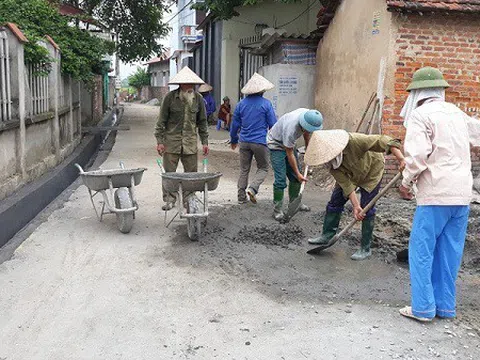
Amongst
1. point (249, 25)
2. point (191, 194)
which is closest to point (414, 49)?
point (191, 194)

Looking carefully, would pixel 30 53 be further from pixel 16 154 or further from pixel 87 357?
pixel 87 357

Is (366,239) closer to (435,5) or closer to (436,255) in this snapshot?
(436,255)

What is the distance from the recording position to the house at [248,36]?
15.6 meters

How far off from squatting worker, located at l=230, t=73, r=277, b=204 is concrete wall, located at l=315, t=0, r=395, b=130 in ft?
7.01

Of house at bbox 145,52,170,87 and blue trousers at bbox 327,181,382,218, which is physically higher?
house at bbox 145,52,170,87

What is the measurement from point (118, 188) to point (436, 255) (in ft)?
12.2

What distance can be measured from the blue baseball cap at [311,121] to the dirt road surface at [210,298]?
125cm

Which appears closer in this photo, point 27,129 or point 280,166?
point 280,166

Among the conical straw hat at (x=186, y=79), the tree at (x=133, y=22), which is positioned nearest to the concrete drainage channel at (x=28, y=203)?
the conical straw hat at (x=186, y=79)

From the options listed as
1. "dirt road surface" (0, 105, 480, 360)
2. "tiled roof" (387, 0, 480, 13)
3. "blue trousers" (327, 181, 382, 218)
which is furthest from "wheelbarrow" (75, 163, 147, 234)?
"tiled roof" (387, 0, 480, 13)

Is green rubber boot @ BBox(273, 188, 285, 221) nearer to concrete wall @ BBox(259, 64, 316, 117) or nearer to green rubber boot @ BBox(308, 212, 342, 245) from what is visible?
green rubber boot @ BBox(308, 212, 342, 245)

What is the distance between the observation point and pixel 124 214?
6.05 m

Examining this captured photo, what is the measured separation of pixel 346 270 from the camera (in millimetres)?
5074

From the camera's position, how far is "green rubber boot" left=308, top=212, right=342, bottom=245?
18.5 feet
